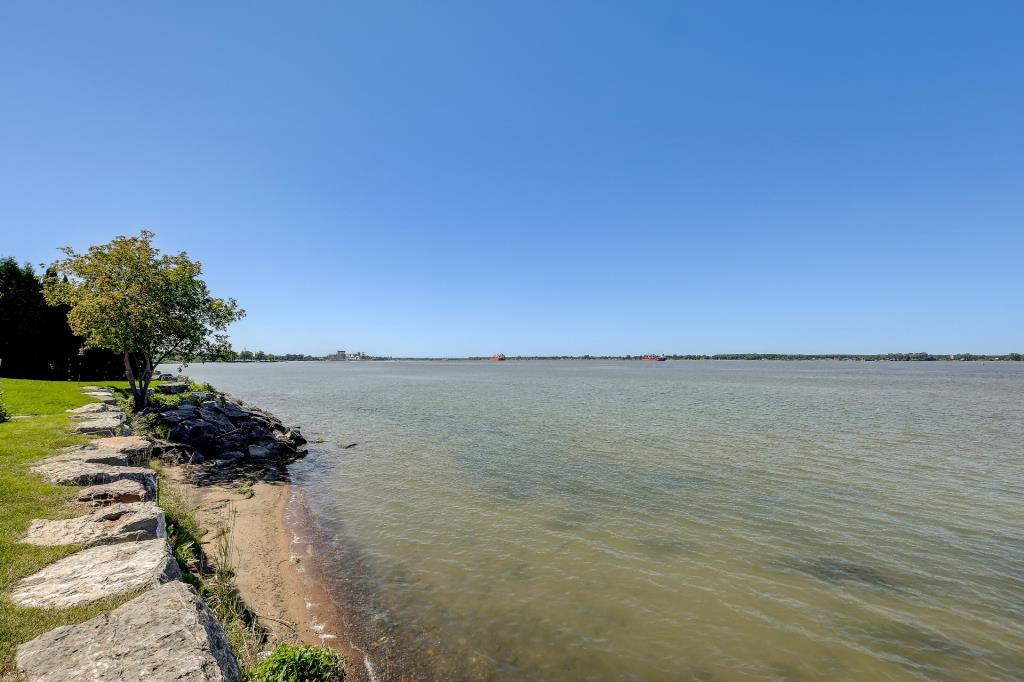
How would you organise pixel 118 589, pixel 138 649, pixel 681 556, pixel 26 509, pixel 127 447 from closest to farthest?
pixel 138 649 < pixel 118 589 < pixel 26 509 < pixel 681 556 < pixel 127 447

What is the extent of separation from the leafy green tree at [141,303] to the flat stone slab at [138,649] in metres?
27.2

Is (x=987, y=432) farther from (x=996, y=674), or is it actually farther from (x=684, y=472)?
(x=996, y=674)

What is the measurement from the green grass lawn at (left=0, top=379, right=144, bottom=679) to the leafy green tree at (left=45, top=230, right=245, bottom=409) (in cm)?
697

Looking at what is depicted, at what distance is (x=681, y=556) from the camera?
A: 43.5 ft

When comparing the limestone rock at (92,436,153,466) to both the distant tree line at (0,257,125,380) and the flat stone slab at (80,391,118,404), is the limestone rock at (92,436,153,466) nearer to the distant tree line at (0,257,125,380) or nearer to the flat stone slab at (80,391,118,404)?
the flat stone slab at (80,391,118,404)

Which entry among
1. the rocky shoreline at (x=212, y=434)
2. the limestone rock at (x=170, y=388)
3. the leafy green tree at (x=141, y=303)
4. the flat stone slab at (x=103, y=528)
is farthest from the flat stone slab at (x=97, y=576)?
the limestone rock at (x=170, y=388)

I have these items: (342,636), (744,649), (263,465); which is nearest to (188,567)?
(342,636)

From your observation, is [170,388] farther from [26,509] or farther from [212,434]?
[26,509]

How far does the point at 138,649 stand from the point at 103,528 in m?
5.08

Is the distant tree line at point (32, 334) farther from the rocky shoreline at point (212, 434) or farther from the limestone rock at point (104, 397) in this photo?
the rocky shoreline at point (212, 434)

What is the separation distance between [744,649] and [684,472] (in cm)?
1316

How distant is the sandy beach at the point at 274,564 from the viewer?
9.73m

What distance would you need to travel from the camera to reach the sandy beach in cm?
973

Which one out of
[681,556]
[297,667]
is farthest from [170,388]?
[681,556]
